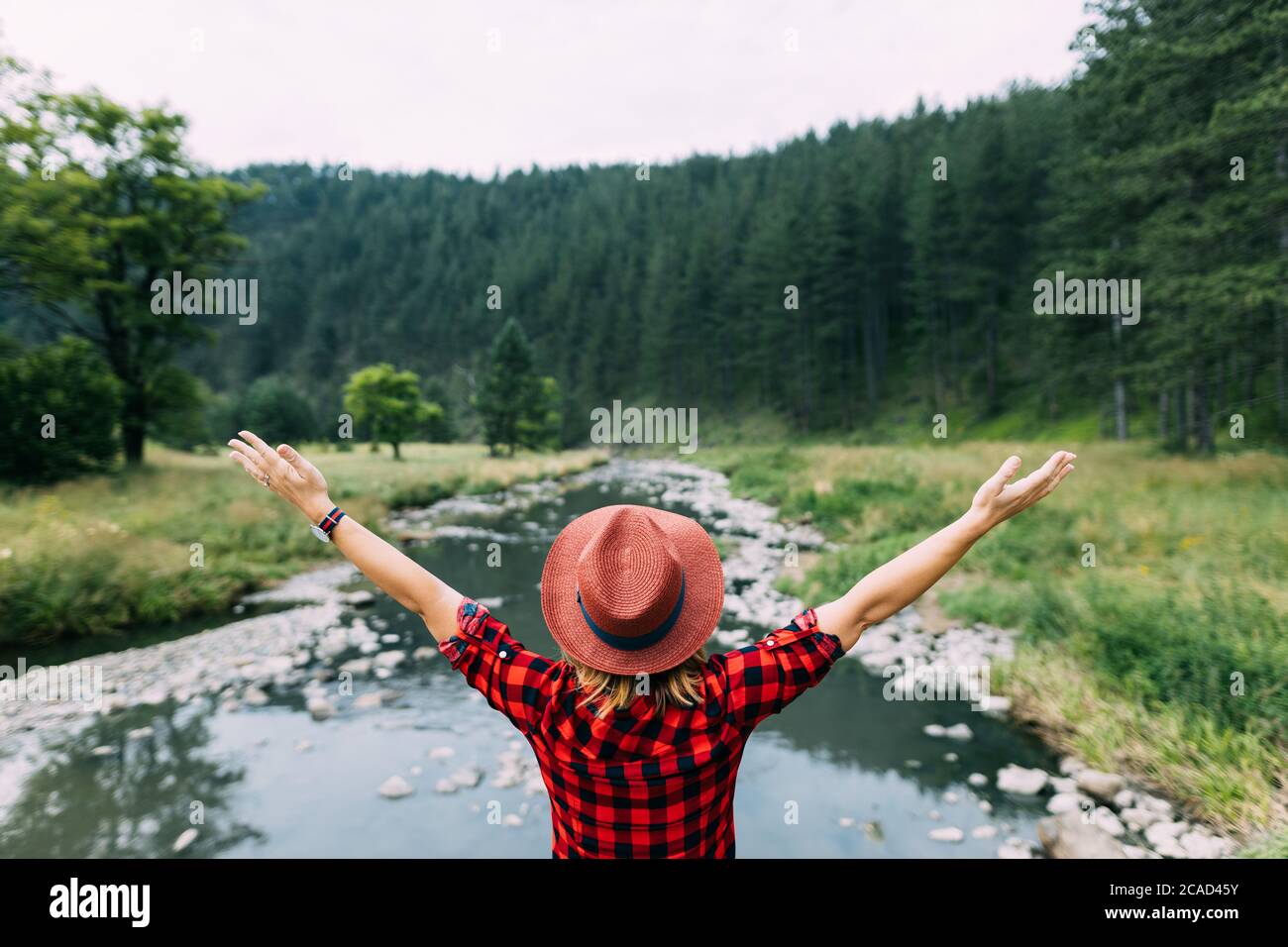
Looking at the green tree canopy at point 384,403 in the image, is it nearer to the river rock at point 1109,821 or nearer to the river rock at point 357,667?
the river rock at point 357,667

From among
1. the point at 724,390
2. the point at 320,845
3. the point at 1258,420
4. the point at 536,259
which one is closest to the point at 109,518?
the point at 320,845

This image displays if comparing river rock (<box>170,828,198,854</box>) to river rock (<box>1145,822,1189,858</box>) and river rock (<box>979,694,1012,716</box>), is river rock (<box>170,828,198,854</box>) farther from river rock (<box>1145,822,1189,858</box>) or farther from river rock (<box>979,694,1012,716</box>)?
river rock (<box>979,694,1012,716</box>)

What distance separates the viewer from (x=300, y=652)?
8.59 m

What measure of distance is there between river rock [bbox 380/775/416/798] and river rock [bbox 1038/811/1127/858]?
16.6 ft

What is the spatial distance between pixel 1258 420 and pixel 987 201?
2550 cm

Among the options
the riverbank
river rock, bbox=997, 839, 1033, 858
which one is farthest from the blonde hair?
the riverbank

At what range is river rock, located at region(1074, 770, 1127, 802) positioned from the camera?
4902mm

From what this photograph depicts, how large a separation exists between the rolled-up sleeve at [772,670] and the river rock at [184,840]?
549 centimetres

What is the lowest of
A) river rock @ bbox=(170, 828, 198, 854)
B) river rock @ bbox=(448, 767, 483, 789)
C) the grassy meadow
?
river rock @ bbox=(170, 828, 198, 854)

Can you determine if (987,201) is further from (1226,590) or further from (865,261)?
(1226,590)

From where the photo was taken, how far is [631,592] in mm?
1358

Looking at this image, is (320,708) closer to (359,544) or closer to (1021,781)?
(359,544)

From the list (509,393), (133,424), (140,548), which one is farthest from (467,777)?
(509,393)

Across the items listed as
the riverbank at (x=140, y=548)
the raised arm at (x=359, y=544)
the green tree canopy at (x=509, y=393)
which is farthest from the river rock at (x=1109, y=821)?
the green tree canopy at (x=509, y=393)
